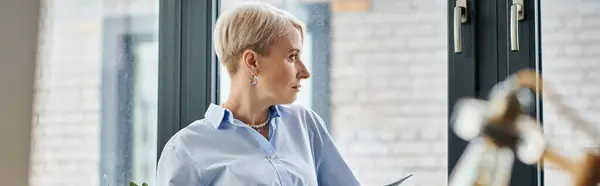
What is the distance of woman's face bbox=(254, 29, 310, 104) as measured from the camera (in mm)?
1527

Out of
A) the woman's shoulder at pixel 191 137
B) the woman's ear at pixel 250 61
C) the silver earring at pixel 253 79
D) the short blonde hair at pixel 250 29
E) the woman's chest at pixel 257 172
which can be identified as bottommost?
the woman's chest at pixel 257 172

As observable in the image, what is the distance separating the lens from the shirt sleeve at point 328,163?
162cm

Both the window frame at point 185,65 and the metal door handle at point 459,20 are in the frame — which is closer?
the metal door handle at point 459,20

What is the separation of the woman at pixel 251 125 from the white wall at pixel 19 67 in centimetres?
74

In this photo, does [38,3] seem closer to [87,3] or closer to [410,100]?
[87,3]

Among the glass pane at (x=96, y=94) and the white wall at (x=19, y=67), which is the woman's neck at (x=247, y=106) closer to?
the glass pane at (x=96, y=94)

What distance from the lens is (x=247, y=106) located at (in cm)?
158

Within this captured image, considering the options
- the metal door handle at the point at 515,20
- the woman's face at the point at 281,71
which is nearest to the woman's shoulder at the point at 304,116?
the woman's face at the point at 281,71

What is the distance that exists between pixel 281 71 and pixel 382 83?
15.7 inches

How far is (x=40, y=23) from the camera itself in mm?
2127

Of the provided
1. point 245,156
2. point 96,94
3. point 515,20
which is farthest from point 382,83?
point 96,94

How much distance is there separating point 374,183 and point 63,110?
1.00 m

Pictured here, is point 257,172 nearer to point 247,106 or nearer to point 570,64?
point 247,106

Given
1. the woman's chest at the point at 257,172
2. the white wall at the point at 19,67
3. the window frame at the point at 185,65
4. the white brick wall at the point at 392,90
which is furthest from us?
the white wall at the point at 19,67
